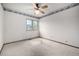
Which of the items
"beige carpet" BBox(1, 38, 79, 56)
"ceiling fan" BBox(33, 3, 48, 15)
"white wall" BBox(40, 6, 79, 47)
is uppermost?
"ceiling fan" BBox(33, 3, 48, 15)

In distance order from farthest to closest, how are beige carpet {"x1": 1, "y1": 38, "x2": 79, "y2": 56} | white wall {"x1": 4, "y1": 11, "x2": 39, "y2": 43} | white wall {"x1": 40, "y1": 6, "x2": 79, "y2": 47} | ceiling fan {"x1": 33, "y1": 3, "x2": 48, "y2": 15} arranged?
1. white wall {"x1": 40, "y1": 6, "x2": 79, "y2": 47}
2. beige carpet {"x1": 1, "y1": 38, "x2": 79, "y2": 56}
3. white wall {"x1": 4, "y1": 11, "x2": 39, "y2": 43}
4. ceiling fan {"x1": 33, "y1": 3, "x2": 48, "y2": 15}

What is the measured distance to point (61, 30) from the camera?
3.63 meters

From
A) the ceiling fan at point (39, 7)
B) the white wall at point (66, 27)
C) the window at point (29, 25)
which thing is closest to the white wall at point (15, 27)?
the window at point (29, 25)

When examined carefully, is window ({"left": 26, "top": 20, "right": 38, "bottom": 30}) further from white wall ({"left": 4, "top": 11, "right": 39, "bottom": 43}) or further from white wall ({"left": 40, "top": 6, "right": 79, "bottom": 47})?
white wall ({"left": 40, "top": 6, "right": 79, "bottom": 47})

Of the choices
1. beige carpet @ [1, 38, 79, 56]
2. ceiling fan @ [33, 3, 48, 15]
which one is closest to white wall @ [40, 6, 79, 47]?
beige carpet @ [1, 38, 79, 56]

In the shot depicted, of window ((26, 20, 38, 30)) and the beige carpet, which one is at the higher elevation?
window ((26, 20, 38, 30))

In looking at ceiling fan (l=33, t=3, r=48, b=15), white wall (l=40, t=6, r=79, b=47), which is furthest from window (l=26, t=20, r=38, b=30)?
white wall (l=40, t=6, r=79, b=47)

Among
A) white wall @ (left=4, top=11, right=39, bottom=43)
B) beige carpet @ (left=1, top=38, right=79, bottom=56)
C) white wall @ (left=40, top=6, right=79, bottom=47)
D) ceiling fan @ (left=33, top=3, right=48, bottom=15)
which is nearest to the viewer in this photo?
ceiling fan @ (left=33, top=3, right=48, bottom=15)

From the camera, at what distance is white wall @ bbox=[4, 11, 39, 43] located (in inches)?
75.4

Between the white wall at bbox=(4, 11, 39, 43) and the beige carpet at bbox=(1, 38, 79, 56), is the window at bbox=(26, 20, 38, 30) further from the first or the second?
the beige carpet at bbox=(1, 38, 79, 56)

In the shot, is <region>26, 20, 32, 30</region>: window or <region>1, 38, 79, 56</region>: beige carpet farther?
<region>1, 38, 79, 56</region>: beige carpet

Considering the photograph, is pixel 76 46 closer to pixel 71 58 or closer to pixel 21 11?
pixel 71 58

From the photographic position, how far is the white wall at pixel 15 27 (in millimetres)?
1916

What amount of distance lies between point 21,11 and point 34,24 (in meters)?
0.51
